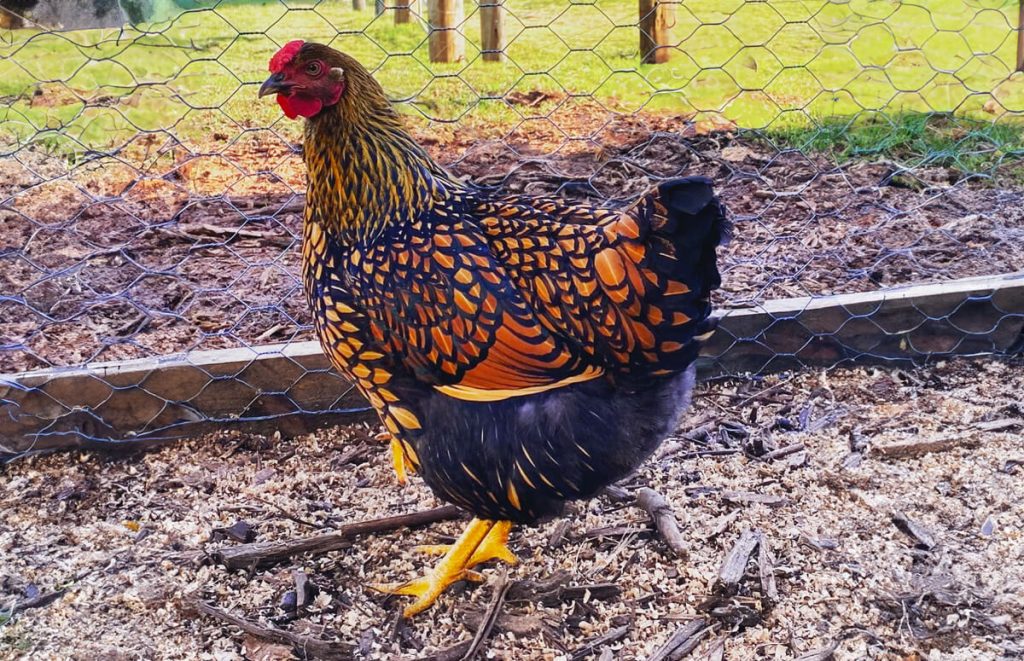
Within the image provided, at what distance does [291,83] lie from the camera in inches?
68.7

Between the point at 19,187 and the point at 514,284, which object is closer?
the point at 514,284

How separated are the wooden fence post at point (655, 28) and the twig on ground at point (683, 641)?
9.17ft

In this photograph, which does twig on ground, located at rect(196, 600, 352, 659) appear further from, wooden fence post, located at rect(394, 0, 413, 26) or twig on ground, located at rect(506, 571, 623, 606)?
wooden fence post, located at rect(394, 0, 413, 26)

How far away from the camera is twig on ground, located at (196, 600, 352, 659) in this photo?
5.95 ft

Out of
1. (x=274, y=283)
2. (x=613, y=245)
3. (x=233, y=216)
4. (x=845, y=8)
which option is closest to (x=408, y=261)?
(x=613, y=245)

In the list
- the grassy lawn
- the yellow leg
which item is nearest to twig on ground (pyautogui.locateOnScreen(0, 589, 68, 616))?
the yellow leg

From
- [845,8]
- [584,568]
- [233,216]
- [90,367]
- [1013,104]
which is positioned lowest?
[584,568]

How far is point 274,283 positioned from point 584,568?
1.58 meters

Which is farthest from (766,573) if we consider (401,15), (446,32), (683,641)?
(401,15)

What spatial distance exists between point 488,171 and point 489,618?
6.89 feet

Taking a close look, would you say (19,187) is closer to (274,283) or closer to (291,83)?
(274,283)

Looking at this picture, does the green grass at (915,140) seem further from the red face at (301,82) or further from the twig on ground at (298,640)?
the twig on ground at (298,640)

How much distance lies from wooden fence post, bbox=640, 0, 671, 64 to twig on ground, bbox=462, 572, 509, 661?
2.73m

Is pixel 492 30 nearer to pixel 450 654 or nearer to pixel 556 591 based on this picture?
pixel 556 591
